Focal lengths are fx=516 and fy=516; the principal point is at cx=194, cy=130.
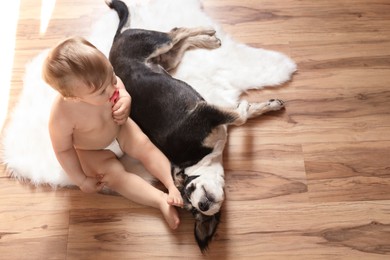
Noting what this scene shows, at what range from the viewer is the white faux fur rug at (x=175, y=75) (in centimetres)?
166

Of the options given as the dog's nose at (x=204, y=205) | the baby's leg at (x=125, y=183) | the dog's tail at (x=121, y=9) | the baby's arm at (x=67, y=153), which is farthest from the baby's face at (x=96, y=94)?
the dog's tail at (x=121, y=9)

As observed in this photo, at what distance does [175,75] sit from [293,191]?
565 millimetres

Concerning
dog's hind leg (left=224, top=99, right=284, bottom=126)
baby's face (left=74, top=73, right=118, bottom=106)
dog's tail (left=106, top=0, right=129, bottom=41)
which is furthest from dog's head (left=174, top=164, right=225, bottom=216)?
dog's tail (left=106, top=0, right=129, bottom=41)

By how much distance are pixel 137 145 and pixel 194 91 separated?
248 mm

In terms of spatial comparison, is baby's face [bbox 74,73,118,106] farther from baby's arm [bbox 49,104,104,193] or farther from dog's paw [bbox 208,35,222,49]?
dog's paw [bbox 208,35,222,49]

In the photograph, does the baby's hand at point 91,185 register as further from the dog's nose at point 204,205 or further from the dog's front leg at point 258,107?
the dog's front leg at point 258,107

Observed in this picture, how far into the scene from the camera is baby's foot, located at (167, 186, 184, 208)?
148 cm

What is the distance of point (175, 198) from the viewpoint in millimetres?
1486

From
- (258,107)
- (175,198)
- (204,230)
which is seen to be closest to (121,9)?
(258,107)

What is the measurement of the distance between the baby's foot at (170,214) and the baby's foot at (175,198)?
0.02 m

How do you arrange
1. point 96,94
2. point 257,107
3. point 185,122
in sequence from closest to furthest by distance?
point 96,94 → point 185,122 → point 257,107

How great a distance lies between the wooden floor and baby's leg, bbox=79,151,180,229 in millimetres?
45

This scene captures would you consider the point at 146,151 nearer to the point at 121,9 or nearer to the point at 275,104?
the point at 275,104

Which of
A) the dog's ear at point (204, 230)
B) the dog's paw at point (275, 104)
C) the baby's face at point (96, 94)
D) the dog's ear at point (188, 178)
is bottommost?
the dog's ear at point (204, 230)
